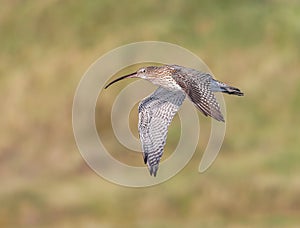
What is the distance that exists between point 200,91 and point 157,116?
10.0ft

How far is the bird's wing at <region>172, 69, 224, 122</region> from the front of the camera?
21.7 m

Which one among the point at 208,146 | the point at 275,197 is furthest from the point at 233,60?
the point at 275,197

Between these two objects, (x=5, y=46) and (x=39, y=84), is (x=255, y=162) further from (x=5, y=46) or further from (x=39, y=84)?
(x=5, y=46)

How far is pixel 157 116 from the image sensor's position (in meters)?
26.1

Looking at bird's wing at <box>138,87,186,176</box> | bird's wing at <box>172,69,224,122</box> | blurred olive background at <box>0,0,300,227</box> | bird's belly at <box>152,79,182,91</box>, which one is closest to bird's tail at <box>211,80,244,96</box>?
bird's wing at <box>172,69,224,122</box>

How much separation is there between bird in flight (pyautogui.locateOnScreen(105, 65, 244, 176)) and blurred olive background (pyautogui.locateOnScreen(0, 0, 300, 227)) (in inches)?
770

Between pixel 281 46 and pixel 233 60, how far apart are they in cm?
250

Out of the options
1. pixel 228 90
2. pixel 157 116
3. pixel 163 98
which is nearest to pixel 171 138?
pixel 163 98

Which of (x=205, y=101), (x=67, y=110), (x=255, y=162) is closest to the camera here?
(x=205, y=101)

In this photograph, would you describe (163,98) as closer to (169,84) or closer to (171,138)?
(169,84)

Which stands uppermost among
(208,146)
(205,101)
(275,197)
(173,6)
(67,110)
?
(173,6)

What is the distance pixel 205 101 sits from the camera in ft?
73.5

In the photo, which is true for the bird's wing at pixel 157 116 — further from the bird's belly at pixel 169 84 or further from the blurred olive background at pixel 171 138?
the blurred olive background at pixel 171 138

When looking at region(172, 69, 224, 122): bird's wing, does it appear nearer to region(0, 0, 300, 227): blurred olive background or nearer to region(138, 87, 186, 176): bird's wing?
region(138, 87, 186, 176): bird's wing
